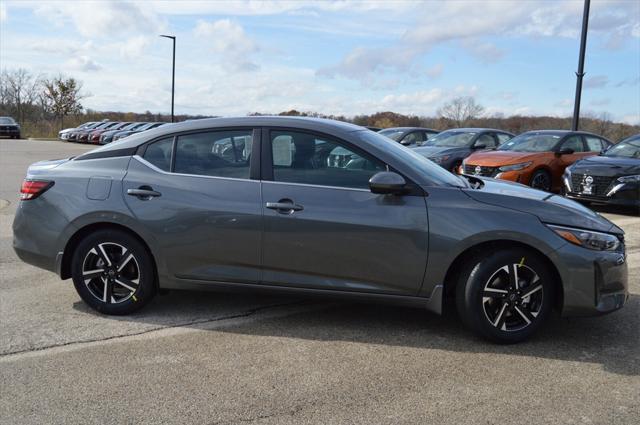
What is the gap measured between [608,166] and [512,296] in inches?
298

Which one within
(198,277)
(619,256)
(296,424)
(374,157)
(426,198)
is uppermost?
(374,157)

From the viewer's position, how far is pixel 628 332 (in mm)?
4668

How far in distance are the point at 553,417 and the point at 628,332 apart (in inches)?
69.1

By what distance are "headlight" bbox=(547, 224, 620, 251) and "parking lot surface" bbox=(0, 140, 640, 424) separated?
733 millimetres

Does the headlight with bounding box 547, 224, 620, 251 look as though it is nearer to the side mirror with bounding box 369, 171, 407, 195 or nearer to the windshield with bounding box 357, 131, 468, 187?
the windshield with bounding box 357, 131, 468, 187

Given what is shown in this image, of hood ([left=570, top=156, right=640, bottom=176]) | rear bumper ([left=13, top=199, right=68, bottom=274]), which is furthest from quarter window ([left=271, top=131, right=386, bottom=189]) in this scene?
hood ([left=570, top=156, right=640, bottom=176])

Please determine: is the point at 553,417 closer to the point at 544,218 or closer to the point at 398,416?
the point at 398,416

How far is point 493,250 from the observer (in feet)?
14.1

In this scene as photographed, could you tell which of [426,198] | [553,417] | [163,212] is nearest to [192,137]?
[163,212]

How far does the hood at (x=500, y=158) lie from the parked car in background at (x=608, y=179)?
3.64 feet

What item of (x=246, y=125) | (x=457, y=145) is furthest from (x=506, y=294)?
(x=457, y=145)

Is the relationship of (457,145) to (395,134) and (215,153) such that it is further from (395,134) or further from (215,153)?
(215,153)

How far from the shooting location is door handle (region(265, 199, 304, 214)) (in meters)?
4.45

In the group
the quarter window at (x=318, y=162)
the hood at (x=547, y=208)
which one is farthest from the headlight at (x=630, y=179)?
the quarter window at (x=318, y=162)
